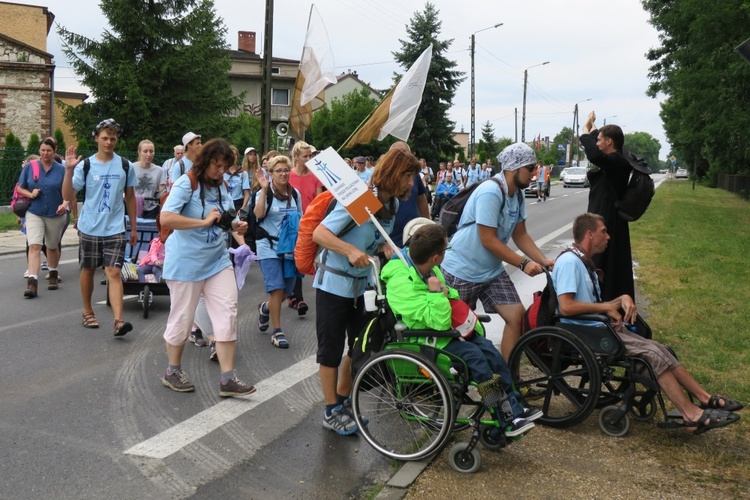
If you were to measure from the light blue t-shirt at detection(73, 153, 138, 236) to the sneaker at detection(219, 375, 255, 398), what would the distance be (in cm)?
252

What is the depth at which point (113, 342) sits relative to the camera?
7.12 metres

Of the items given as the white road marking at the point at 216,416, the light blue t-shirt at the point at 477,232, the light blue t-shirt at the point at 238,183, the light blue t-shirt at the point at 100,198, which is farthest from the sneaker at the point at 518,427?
the light blue t-shirt at the point at 238,183

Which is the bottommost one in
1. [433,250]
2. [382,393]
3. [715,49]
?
[382,393]

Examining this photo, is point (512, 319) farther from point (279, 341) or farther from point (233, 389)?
point (279, 341)

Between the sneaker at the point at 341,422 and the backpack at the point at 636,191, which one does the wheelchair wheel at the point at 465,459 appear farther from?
the backpack at the point at 636,191

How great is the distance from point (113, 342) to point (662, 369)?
15.7ft

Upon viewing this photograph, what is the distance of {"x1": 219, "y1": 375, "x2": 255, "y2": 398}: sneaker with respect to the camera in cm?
548

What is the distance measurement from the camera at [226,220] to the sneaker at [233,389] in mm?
1059

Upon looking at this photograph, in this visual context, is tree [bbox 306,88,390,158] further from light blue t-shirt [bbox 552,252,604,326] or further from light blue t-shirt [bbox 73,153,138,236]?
light blue t-shirt [bbox 552,252,604,326]

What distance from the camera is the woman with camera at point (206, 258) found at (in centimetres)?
531

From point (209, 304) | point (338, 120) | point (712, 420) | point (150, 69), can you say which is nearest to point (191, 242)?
point (209, 304)

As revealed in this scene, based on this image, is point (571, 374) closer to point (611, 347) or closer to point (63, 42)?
point (611, 347)

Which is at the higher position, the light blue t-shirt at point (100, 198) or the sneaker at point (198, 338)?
the light blue t-shirt at point (100, 198)

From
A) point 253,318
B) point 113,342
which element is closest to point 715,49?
point 253,318
